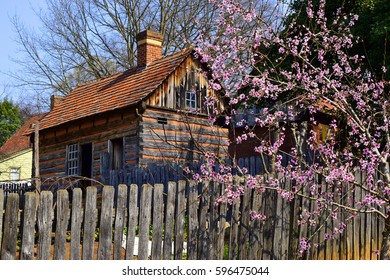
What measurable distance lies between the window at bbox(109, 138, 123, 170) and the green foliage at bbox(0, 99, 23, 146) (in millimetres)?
31109

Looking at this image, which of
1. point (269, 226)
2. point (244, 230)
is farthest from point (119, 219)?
point (269, 226)

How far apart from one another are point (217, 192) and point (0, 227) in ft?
8.93

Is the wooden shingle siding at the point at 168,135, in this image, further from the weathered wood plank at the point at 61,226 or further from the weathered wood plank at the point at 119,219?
the weathered wood plank at the point at 61,226

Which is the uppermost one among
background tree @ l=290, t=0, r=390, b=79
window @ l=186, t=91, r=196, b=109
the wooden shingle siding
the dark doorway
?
background tree @ l=290, t=0, r=390, b=79

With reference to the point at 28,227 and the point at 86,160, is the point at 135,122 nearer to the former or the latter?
the point at 86,160

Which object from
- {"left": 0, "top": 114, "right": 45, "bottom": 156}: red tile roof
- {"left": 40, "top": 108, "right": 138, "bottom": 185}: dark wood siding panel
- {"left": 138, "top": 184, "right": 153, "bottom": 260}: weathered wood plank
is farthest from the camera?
{"left": 0, "top": 114, "right": 45, "bottom": 156}: red tile roof

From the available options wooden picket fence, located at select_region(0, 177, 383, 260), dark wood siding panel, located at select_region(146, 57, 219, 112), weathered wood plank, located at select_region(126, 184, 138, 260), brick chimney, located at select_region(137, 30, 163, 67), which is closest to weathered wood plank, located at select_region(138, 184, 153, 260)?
wooden picket fence, located at select_region(0, 177, 383, 260)

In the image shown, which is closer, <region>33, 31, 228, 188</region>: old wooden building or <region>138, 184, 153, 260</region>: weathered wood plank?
<region>138, 184, 153, 260</region>: weathered wood plank

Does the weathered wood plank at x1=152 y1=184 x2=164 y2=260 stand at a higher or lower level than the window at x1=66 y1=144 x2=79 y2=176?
lower

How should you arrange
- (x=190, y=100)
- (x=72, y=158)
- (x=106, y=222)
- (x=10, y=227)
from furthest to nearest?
(x=72, y=158)
(x=190, y=100)
(x=106, y=222)
(x=10, y=227)

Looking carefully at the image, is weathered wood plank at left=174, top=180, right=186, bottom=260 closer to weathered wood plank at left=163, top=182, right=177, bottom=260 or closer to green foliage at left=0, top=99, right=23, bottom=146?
weathered wood plank at left=163, top=182, right=177, bottom=260

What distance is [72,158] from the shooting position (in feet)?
76.4

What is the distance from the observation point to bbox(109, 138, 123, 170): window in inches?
828

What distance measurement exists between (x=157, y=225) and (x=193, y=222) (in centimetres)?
52
